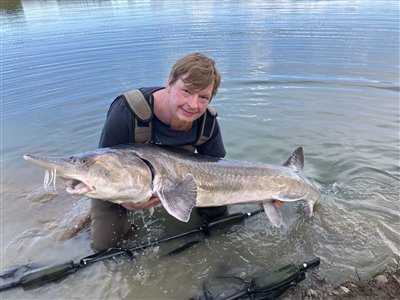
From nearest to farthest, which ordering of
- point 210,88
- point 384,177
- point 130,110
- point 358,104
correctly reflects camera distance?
point 210,88 → point 130,110 → point 384,177 → point 358,104

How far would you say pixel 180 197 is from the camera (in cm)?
327

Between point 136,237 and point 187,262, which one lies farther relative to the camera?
point 136,237

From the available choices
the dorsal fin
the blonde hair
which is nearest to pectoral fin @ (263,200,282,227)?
the dorsal fin

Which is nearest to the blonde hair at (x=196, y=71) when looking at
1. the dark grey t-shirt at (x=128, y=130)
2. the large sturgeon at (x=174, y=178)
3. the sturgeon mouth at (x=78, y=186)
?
the dark grey t-shirt at (x=128, y=130)

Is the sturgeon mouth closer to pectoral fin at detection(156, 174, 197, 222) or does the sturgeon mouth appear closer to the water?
pectoral fin at detection(156, 174, 197, 222)

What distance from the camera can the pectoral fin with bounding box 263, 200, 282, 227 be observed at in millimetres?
4012

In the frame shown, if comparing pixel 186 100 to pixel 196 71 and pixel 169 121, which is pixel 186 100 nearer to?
pixel 196 71

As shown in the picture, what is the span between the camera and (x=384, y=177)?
552 cm

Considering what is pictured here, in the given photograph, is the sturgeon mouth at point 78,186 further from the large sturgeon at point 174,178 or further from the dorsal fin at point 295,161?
the dorsal fin at point 295,161

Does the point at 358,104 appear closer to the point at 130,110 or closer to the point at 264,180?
the point at 264,180

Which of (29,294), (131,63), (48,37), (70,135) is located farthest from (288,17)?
(29,294)

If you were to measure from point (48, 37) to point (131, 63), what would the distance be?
646cm

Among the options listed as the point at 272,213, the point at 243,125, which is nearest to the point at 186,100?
the point at 272,213

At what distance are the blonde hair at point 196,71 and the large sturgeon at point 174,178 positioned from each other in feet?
2.32
